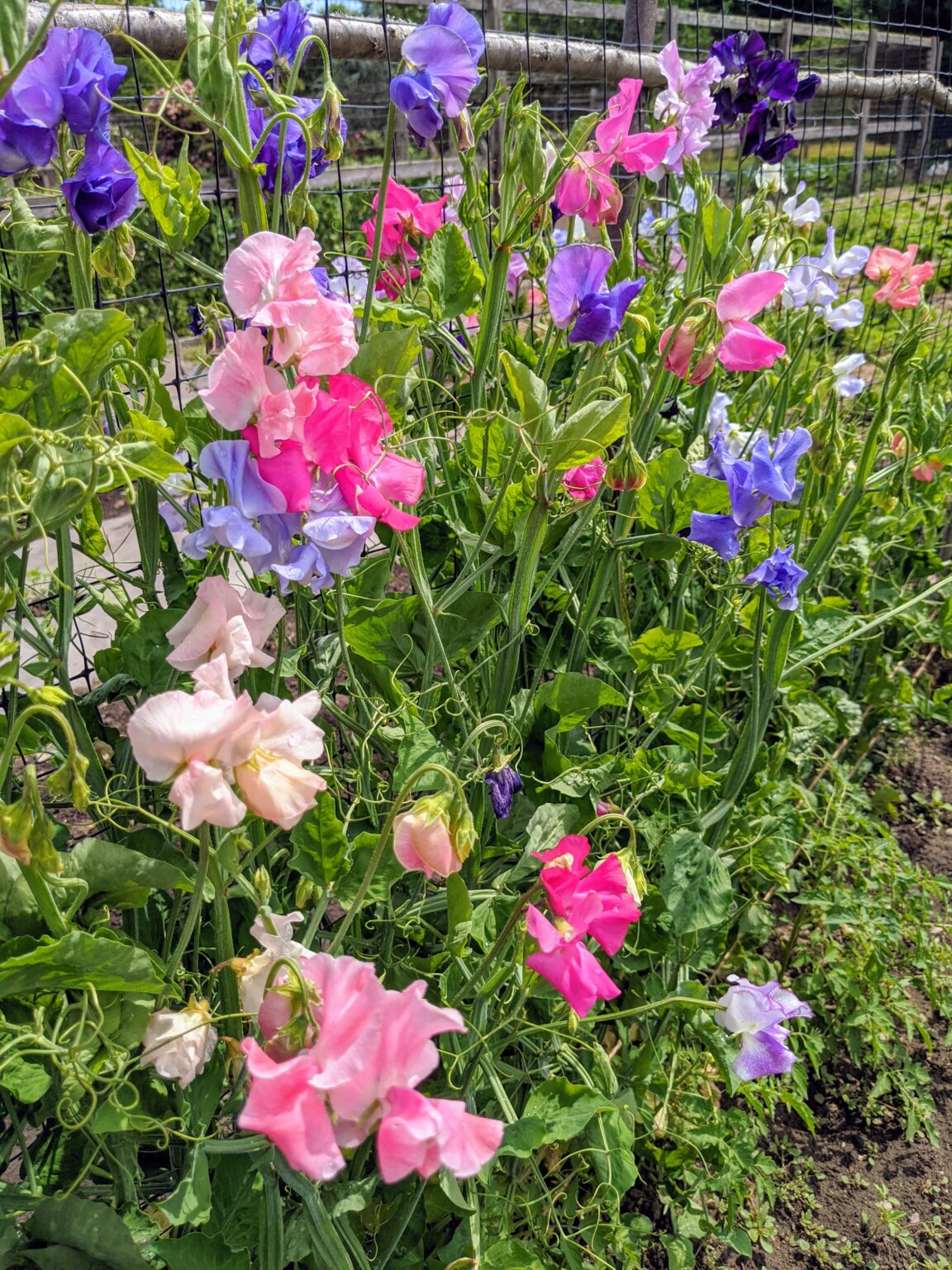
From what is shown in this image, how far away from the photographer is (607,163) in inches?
42.4

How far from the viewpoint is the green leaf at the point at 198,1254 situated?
0.76m

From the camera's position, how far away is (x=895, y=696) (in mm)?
2037

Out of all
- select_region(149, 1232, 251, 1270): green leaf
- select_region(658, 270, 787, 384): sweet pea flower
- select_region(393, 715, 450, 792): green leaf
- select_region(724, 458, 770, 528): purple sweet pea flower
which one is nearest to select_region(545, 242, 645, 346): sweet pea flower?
select_region(658, 270, 787, 384): sweet pea flower

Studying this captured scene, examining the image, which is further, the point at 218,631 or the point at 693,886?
the point at 693,886

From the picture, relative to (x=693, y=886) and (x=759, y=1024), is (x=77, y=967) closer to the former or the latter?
(x=693, y=886)

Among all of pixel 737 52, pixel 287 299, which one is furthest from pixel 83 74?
pixel 737 52

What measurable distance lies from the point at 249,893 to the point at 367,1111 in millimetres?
309

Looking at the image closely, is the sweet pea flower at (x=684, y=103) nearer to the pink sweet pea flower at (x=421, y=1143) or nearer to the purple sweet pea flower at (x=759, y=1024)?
the purple sweet pea flower at (x=759, y=1024)

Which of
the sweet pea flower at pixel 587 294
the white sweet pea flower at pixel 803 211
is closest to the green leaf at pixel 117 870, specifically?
the sweet pea flower at pixel 587 294

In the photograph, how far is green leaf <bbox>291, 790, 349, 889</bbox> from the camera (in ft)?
2.64

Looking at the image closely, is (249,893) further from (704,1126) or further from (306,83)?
(306,83)

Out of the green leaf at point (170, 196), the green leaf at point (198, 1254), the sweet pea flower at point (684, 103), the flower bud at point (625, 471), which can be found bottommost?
the green leaf at point (198, 1254)

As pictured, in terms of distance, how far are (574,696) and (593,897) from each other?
1.26ft

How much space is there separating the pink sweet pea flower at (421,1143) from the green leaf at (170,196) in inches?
27.1
